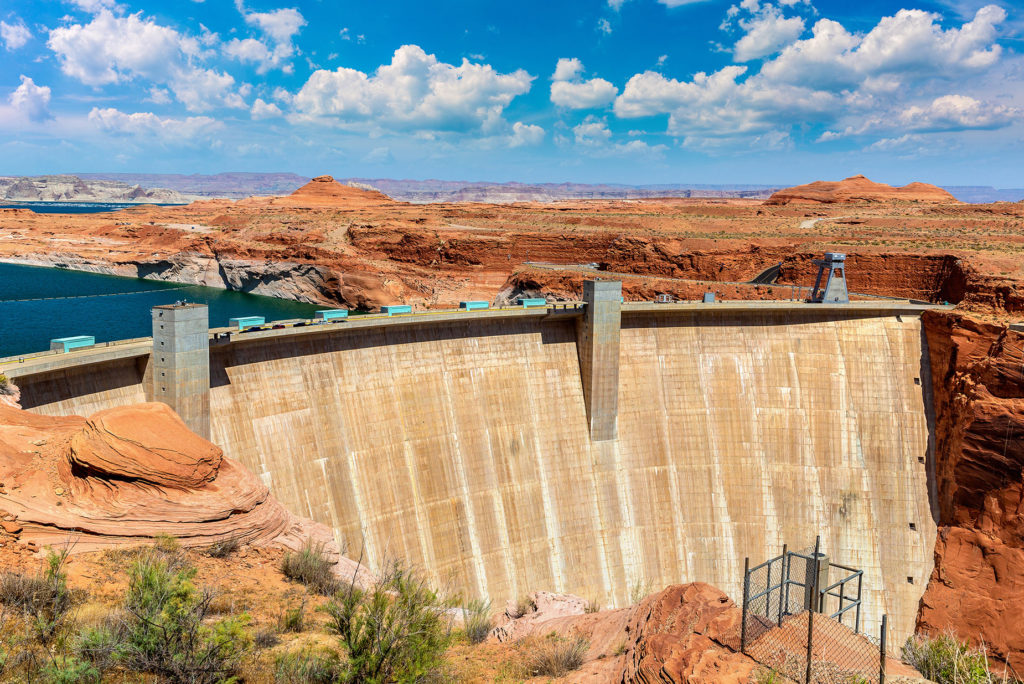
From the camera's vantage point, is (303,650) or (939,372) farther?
(939,372)

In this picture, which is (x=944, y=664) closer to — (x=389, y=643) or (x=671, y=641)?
(x=671, y=641)

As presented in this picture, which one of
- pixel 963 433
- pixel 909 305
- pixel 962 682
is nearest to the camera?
pixel 962 682

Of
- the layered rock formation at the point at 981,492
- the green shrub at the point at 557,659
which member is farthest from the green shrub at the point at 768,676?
the layered rock formation at the point at 981,492

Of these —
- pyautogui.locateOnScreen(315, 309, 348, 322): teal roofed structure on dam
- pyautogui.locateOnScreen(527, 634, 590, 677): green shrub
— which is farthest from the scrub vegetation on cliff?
pyautogui.locateOnScreen(315, 309, 348, 322): teal roofed structure on dam

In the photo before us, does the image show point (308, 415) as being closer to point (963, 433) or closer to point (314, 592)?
point (314, 592)

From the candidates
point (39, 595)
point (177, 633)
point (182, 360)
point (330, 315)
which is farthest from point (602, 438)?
point (39, 595)

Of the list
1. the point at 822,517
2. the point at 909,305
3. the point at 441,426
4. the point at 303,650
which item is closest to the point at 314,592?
the point at 303,650
